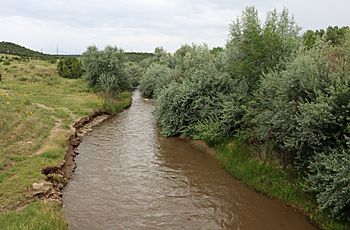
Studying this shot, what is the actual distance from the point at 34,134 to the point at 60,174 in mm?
5526

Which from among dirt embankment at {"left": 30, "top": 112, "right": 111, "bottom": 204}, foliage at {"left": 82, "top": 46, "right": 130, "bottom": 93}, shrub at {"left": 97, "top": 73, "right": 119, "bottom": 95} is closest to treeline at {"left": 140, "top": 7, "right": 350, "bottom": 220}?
dirt embankment at {"left": 30, "top": 112, "right": 111, "bottom": 204}

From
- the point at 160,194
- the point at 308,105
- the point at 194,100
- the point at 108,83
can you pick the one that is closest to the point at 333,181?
the point at 308,105

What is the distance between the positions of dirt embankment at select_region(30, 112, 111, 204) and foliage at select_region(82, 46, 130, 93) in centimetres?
1396

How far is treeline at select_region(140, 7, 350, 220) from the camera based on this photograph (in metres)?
12.9

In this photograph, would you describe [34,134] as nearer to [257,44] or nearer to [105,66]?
[257,44]

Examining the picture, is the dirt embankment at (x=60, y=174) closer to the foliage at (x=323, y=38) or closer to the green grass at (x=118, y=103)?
the green grass at (x=118, y=103)

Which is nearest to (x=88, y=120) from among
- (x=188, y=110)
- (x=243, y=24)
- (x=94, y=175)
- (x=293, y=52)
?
(x=188, y=110)

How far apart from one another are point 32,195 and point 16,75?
39.9m

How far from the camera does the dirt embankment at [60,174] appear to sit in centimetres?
1430

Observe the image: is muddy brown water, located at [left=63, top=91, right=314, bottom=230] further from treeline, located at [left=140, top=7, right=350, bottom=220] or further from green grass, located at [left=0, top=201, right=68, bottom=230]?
treeline, located at [left=140, top=7, right=350, bottom=220]

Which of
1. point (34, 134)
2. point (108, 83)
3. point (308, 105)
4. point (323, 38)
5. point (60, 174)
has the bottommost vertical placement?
point (60, 174)

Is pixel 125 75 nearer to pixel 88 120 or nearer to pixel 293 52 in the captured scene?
pixel 88 120

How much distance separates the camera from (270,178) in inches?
658

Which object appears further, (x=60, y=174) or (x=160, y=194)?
(x=60, y=174)
